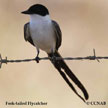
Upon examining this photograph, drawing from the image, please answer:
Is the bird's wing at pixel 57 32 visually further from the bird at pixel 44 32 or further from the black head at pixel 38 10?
the black head at pixel 38 10

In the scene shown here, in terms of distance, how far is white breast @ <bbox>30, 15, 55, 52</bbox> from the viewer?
572 cm

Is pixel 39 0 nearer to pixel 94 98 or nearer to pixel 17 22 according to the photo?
pixel 17 22

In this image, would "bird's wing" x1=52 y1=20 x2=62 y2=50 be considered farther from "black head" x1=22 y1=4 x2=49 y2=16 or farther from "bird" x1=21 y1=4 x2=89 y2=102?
"black head" x1=22 y1=4 x2=49 y2=16

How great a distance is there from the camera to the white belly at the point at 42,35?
5.73m

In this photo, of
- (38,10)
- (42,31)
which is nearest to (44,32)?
(42,31)

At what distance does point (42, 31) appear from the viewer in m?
5.73

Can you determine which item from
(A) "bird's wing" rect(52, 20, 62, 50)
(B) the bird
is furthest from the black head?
(A) "bird's wing" rect(52, 20, 62, 50)

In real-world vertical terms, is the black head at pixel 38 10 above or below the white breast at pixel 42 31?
above

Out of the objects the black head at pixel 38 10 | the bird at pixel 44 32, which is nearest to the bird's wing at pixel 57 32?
the bird at pixel 44 32

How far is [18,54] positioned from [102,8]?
1.19 m

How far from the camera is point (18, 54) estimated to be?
7.28m

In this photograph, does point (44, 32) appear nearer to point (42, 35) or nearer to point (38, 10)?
point (42, 35)

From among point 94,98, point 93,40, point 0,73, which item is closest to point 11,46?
point 0,73

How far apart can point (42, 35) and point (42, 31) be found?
0.09 ft
